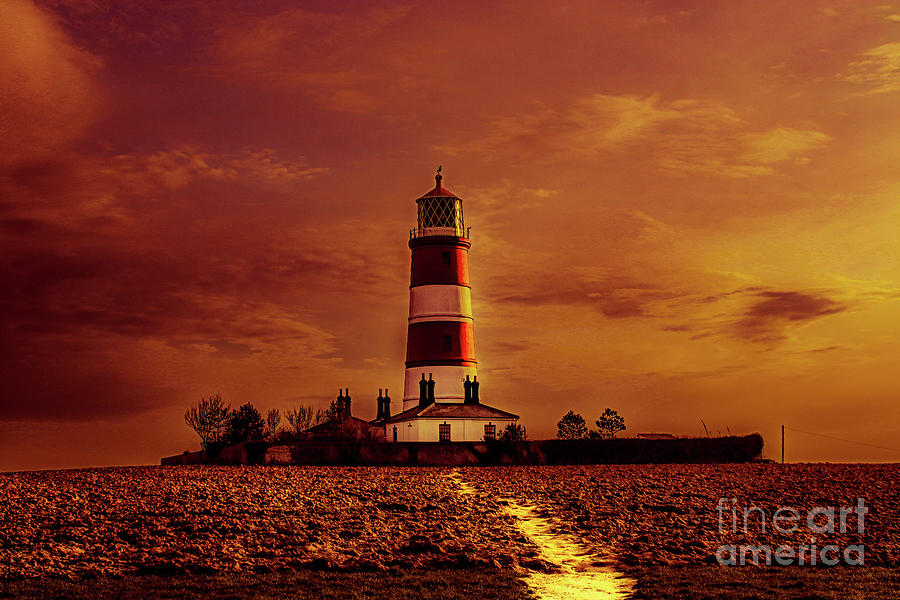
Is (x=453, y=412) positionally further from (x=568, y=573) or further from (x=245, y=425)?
(x=568, y=573)

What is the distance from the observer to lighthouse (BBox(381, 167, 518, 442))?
184 ft

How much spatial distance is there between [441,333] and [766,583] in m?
Result: 39.1

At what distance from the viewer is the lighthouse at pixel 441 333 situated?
184 feet

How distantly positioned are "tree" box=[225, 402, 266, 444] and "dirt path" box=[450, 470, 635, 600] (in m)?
30.4

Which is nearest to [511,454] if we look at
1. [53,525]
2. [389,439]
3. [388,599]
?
[389,439]

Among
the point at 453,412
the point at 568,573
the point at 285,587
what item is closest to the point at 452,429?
the point at 453,412

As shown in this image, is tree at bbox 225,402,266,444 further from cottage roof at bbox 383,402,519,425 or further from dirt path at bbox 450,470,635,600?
dirt path at bbox 450,470,635,600

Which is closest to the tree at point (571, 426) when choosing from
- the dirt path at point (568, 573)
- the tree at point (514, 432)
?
the tree at point (514, 432)

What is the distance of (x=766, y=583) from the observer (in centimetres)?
1991

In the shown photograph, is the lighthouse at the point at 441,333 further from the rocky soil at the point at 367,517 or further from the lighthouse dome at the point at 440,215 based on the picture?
the rocky soil at the point at 367,517

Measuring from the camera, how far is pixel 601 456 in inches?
1796

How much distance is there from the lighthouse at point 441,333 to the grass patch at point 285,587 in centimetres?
3484

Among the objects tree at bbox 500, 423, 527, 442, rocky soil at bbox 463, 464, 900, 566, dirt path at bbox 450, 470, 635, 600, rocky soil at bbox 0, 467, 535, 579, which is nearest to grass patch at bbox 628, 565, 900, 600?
dirt path at bbox 450, 470, 635, 600

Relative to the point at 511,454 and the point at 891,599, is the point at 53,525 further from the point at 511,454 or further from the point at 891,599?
the point at 511,454
